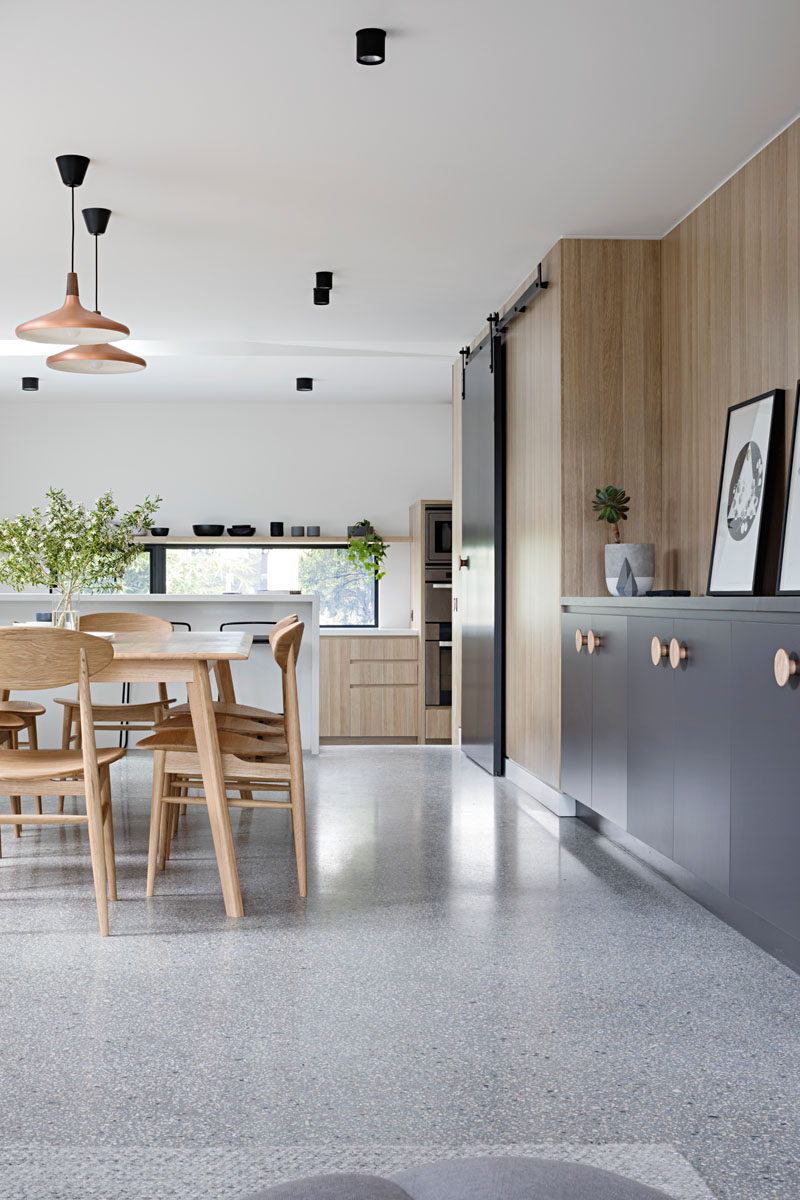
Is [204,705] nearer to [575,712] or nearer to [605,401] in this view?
[575,712]

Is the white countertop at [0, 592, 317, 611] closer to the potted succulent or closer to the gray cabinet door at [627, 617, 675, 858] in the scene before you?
the potted succulent

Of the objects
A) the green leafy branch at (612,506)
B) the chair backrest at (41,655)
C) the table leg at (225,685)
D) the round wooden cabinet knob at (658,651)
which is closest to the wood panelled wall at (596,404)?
the green leafy branch at (612,506)

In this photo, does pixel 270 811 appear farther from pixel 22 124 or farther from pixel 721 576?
pixel 22 124

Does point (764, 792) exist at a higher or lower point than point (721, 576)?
lower

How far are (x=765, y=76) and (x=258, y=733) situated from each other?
8.83 ft

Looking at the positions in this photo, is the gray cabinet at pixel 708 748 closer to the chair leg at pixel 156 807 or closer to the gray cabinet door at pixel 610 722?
the gray cabinet door at pixel 610 722

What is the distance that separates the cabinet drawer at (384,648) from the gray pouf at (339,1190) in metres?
7.86

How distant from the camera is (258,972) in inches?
106

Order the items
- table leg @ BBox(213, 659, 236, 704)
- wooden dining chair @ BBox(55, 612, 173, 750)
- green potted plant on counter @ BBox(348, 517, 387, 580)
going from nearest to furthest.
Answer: wooden dining chair @ BBox(55, 612, 173, 750) < table leg @ BBox(213, 659, 236, 704) < green potted plant on counter @ BBox(348, 517, 387, 580)

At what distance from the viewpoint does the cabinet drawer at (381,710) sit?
348 inches

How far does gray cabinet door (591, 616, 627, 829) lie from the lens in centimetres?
383

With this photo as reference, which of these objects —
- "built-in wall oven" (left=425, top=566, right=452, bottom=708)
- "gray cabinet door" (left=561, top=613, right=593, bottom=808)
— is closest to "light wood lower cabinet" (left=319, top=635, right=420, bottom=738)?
"built-in wall oven" (left=425, top=566, right=452, bottom=708)

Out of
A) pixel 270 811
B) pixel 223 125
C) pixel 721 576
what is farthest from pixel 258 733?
pixel 223 125

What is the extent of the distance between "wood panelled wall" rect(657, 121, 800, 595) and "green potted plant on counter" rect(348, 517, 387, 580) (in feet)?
15.3
